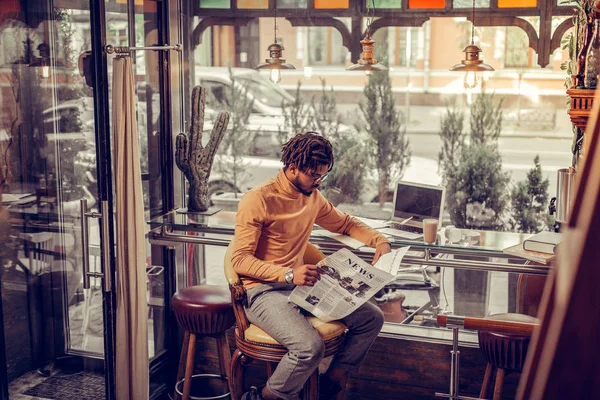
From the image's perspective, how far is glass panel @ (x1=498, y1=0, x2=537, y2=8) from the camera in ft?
13.1

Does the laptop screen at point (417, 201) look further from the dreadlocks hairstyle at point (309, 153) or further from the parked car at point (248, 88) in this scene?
the parked car at point (248, 88)

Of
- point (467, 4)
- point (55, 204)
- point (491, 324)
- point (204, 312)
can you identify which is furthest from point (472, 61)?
point (55, 204)

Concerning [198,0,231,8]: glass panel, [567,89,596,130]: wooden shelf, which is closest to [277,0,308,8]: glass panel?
[198,0,231,8]: glass panel

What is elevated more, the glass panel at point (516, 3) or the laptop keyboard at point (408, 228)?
the glass panel at point (516, 3)

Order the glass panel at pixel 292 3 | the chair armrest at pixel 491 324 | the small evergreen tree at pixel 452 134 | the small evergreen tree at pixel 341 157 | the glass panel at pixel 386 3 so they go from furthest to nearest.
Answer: the small evergreen tree at pixel 341 157, the small evergreen tree at pixel 452 134, the glass panel at pixel 292 3, the glass panel at pixel 386 3, the chair armrest at pixel 491 324

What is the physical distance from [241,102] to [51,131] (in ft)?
5.13

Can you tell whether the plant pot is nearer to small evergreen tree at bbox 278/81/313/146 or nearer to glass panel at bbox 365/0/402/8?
small evergreen tree at bbox 278/81/313/146

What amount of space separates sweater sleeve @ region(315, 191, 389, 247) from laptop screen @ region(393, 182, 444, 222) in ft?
1.43

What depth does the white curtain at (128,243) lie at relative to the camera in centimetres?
312

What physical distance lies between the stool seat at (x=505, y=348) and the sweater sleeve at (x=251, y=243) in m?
0.94

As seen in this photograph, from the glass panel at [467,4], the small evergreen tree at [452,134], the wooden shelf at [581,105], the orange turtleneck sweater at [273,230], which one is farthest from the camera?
the small evergreen tree at [452,134]

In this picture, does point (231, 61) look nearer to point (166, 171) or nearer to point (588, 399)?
point (166, 171)

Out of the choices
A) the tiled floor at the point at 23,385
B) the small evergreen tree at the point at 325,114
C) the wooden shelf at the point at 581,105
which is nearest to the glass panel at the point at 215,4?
the small evergreen tree at the point at 325,114

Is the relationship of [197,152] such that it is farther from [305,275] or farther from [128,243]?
[305,275]
